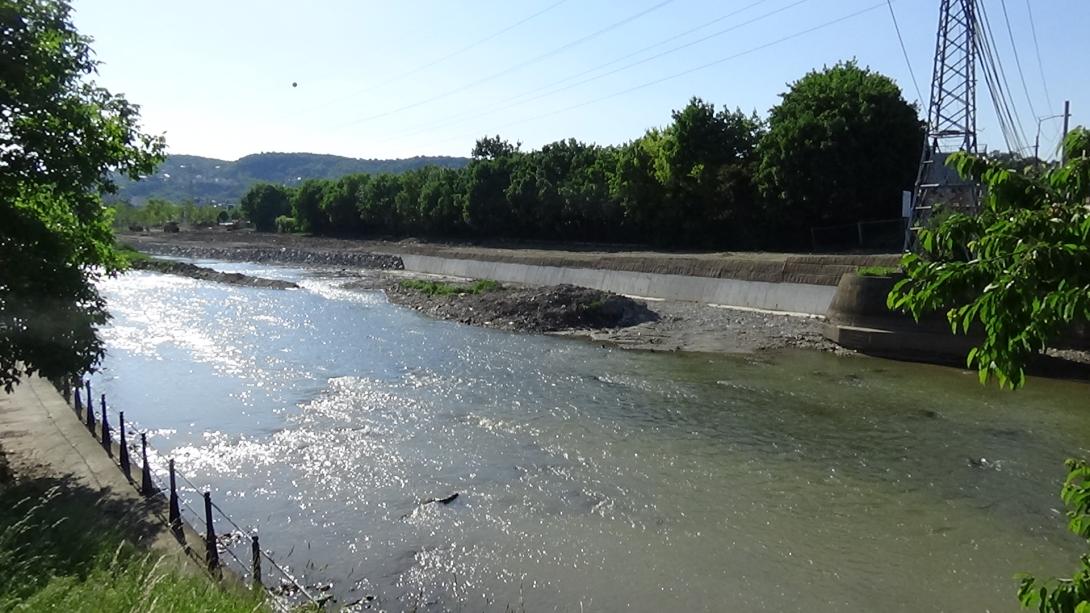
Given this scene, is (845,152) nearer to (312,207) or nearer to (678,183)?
(678,183)

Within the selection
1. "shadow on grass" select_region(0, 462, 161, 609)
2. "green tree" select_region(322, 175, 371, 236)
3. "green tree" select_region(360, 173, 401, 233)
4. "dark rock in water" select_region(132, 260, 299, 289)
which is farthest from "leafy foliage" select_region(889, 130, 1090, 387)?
"green tree" select_region(322, 175, 371, 236)

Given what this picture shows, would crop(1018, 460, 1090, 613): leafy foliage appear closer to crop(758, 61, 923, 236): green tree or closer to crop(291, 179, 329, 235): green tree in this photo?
crop(758, 61, 923, 236): green tree

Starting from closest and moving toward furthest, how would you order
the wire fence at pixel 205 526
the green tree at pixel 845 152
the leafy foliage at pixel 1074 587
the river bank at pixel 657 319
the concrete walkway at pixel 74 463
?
the leafy foliage at pixel 1074 587 < the wire fence at pixel 205 526 < the concrete walkway at pixel 74 463 < the river bank at pixel 657 319 < the green tree at pixel 845 152

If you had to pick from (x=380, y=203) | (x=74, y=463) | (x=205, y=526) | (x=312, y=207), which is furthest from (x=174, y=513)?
(x=312, y=207)

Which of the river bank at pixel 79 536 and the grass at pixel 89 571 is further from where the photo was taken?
the river bank at pixel 79 536

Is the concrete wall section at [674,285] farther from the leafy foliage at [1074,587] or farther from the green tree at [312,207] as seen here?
the green tree at [312,207]

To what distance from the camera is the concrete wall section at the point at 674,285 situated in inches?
1551

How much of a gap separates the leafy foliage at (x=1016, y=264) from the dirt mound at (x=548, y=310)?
117 feet

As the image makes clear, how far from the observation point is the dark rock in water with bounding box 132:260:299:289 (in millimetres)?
65669

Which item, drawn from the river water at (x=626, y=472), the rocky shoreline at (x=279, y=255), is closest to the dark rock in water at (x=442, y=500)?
the river water at (x=626, y=472)

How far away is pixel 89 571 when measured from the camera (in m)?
8.17

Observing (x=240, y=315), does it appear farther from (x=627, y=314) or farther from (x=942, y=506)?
(x=942, y=506)

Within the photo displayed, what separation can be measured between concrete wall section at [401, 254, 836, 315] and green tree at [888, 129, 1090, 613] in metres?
34.5

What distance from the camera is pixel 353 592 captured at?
37.2ft
